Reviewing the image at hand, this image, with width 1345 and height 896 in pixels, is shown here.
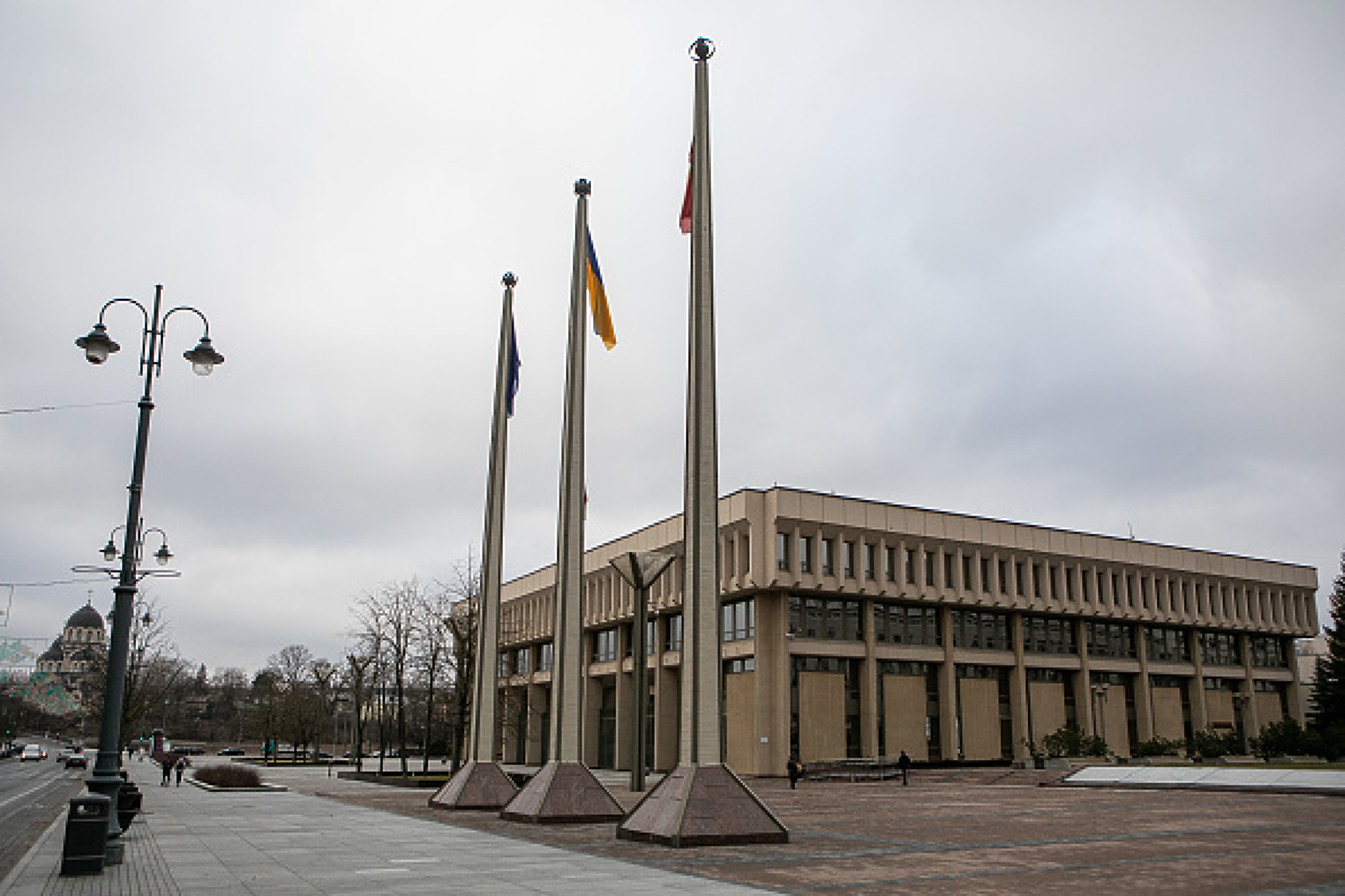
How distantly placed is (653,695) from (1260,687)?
48.0 m

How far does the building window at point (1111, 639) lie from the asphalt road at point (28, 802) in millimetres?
58155

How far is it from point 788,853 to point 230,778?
32919mm

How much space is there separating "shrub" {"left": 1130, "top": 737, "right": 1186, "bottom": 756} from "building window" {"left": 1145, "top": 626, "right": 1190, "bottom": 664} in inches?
378

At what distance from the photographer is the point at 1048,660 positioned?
2464 inches

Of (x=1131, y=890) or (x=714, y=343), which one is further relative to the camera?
(x=714, y=343)

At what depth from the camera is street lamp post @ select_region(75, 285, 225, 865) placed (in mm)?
15688

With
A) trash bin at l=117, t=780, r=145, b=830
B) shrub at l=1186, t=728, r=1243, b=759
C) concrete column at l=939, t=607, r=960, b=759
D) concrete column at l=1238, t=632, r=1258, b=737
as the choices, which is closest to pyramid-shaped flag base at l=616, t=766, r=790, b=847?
trash bin at l=117, t=780, r=145, b=830

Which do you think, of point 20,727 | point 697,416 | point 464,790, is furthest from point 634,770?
point 20,727

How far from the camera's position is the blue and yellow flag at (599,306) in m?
25.0

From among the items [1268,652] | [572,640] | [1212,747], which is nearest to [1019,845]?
[572,640]

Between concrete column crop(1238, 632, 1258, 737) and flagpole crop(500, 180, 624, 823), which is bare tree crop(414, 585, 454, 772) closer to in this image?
flagpole crop(500, 180, 624, 823)

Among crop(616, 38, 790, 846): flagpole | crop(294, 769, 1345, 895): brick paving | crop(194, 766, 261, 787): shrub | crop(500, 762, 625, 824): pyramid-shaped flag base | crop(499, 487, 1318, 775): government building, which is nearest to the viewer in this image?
crop(294, 769, 1345, 895): brick paving

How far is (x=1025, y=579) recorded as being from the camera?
201 ft

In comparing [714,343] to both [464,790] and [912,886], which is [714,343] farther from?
[464,790]
